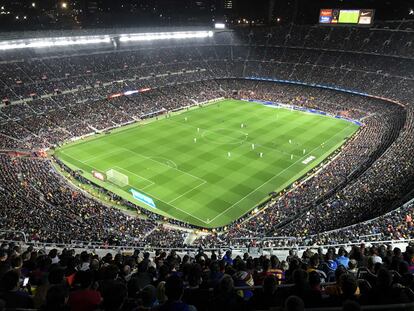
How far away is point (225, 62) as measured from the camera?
8662 centimetres

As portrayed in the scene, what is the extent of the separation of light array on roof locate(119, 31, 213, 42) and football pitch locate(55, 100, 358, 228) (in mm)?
26480

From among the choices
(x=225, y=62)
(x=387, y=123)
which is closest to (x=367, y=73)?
(x=387, y=123)

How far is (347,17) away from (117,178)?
58923mm

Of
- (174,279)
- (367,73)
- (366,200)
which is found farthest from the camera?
(367,73)

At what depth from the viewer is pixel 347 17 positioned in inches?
2805

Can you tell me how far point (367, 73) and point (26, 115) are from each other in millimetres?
61921

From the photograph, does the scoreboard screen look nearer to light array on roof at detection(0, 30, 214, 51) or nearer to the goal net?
light array on roof at detection(0, 30, 214, 51)

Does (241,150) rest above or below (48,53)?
below

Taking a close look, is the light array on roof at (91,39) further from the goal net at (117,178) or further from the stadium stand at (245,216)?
the goal net at (117,178)

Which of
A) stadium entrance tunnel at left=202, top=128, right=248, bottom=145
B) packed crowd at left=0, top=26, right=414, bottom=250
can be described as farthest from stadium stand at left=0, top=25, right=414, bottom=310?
stadium entrance tunnel at left=202, top=128, right=248, bottom=145

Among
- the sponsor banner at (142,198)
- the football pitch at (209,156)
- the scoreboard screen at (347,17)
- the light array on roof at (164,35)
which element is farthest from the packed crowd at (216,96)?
the scoreboard screen at (347,17)

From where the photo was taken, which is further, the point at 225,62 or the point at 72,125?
the point at 225,62

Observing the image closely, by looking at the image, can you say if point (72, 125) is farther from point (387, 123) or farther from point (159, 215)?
point (387, 123)

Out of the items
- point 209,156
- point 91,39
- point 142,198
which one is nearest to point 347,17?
point 209,156
